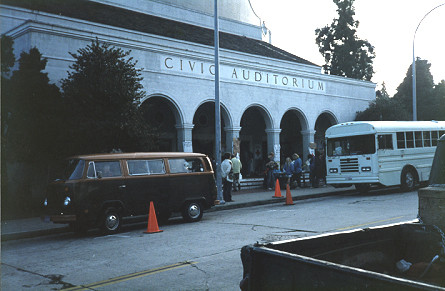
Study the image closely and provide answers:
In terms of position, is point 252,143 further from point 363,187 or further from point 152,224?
point 152,224

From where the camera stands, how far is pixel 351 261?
11.1 feet

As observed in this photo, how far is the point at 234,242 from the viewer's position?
27.3 ft

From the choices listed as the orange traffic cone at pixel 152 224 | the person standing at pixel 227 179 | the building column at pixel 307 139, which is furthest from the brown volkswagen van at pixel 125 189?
the building column at pixel 307 139

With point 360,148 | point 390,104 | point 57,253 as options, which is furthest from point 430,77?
point 57,253

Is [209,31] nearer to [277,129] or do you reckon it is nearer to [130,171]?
[277,129]

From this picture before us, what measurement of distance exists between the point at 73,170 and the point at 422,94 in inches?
2077

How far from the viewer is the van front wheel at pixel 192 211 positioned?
1202cm

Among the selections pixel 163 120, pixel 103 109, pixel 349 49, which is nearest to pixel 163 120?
pixel 163 120

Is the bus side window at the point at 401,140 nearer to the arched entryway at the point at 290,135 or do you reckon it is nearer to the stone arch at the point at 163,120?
the stone arch at the point at 163,120

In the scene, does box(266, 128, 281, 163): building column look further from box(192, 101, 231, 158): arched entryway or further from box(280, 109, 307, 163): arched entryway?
box(280, 109, 307, 163): arched entryway

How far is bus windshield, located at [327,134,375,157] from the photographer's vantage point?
656 inches

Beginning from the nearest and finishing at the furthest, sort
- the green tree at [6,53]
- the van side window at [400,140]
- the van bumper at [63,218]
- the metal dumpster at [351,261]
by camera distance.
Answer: the metal dumpster at [351,261] → the van bumper at [63,218] → the green tree at [6,53] → the van side window at [400,140]

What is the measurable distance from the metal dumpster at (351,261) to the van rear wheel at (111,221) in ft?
26.9

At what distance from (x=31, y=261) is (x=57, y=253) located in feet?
2.33
